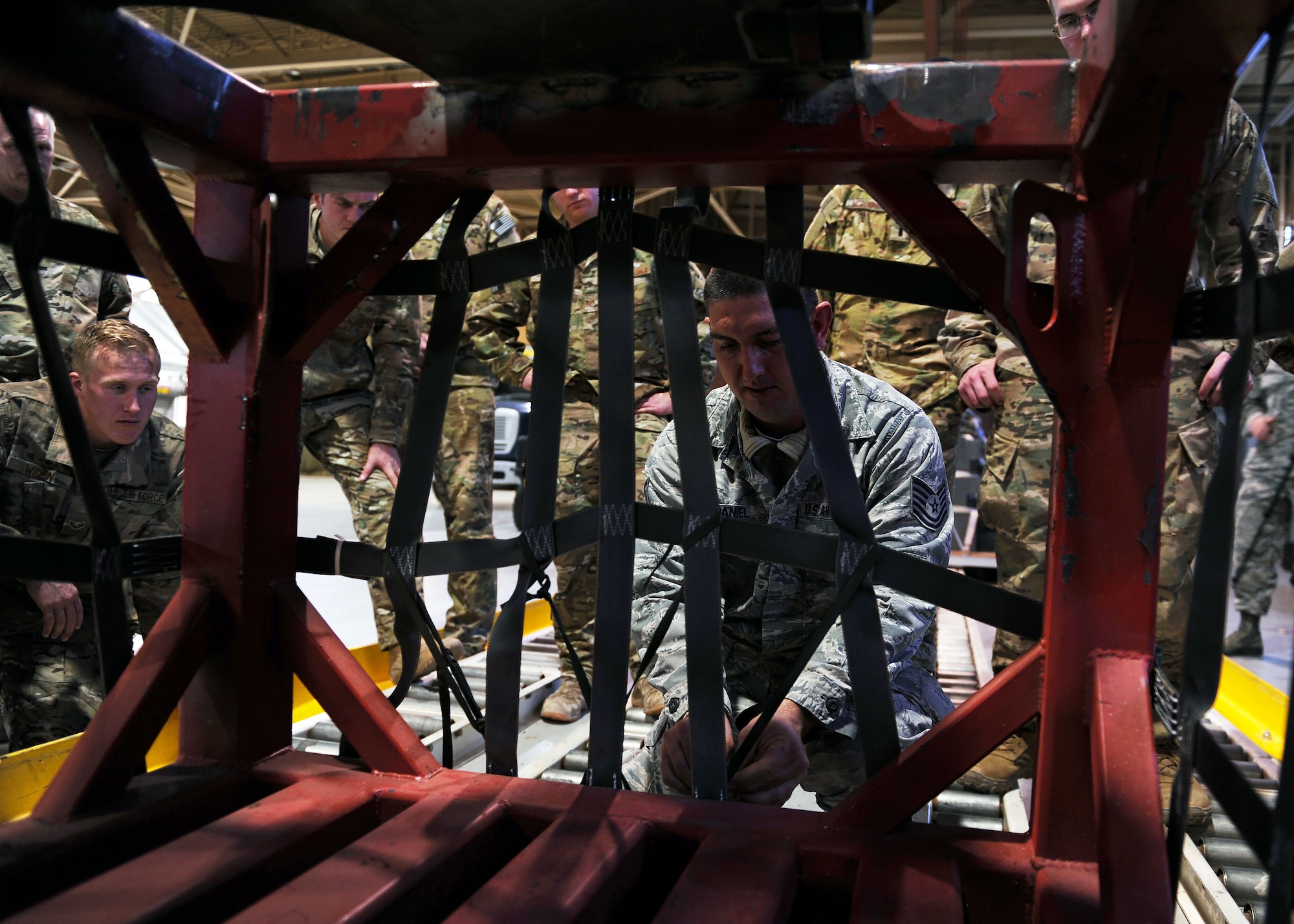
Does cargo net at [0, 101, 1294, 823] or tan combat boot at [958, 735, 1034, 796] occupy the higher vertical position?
cargo net at [0, 101, 1294, 823]

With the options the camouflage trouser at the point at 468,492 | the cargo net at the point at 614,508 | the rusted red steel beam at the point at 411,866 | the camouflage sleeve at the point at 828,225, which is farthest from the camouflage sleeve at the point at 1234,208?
the camouflage trouser at the point at 468,492

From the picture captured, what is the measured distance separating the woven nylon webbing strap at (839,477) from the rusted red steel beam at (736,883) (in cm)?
21

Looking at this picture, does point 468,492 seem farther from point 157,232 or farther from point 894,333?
point 157,232

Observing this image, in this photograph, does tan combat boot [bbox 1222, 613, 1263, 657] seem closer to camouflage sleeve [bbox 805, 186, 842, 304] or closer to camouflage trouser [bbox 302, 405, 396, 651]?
camouflage sleeve [bbox 805, 186, 842, 304]

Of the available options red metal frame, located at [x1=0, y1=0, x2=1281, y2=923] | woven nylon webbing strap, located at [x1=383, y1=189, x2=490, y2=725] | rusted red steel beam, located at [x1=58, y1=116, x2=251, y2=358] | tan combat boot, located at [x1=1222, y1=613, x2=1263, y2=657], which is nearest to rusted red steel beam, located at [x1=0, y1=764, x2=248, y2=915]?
red metal frame, located at [x1=0, y1=0, x2=1281, y2=923]

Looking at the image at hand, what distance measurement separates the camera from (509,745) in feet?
4.93

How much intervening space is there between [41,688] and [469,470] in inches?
70.7

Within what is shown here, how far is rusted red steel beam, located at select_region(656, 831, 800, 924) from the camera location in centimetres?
106

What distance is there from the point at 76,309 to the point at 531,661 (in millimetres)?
2092

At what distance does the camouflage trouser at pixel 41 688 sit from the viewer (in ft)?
8.36

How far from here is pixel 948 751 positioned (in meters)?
1.25

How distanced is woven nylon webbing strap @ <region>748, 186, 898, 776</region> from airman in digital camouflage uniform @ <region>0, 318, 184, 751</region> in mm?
2057

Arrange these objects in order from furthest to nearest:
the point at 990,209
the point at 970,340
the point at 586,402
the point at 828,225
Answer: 1. the point at 586,402
2. the point at 828,225
3. the point at 970,340
4. the point at 990,209

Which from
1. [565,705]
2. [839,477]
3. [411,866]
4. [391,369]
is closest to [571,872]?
[411,866]
